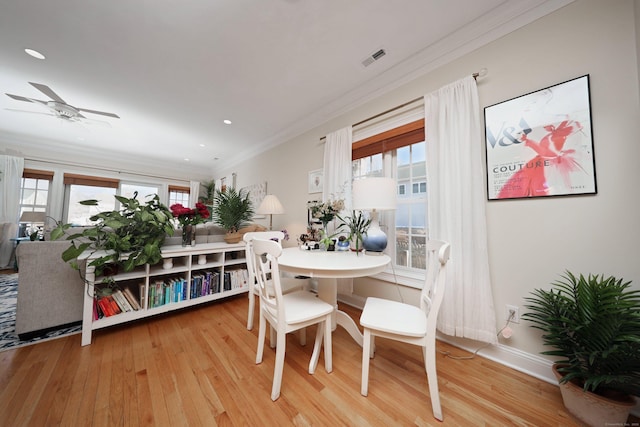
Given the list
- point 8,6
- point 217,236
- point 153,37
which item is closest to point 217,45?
point 153,37

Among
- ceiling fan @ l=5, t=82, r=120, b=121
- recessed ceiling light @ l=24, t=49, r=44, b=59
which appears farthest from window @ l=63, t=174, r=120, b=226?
recessed ceiling light @ l=24, t=49, r=44, b=59

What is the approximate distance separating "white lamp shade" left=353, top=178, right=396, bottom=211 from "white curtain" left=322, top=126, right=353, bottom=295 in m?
0.67

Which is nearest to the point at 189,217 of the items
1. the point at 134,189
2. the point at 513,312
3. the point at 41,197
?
the point at 513,312

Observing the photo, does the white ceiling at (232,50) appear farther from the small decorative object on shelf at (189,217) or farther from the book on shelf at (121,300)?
the book on shelf at (121,300)

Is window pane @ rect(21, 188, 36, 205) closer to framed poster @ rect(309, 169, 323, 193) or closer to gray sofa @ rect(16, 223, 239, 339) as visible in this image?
gray sofa @ rect(16, 223, 239, 339)

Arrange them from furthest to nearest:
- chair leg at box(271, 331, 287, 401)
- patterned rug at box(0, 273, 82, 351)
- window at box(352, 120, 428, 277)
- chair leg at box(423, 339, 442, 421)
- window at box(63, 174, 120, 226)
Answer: window at box(63, 174, 120, 226) → window at box(352, 120, 428, 277) → patterned rug at box(0, 273, 82, 351) → chair leg at box(271, 331, 287, 401) → chair leg at box(423, 339, 442, 421)

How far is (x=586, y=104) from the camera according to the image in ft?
4.05

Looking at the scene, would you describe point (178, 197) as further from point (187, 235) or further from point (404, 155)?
point (404, 155)

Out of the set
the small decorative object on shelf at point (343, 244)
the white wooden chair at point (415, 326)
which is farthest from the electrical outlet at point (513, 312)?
the small decorative object on shelf at point (343, 244)

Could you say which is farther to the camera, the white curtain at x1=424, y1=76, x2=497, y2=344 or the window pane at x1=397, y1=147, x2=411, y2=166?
the window pane at x1=397, y1=147, x2=411, y2=166

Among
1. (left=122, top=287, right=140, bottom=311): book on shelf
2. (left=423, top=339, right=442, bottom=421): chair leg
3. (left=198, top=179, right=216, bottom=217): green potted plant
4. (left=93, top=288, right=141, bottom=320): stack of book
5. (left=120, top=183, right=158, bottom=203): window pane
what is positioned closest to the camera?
(left=423, top=339, right=442, bottom=421): chair leg

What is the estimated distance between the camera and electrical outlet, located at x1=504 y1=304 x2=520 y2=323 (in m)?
1.44

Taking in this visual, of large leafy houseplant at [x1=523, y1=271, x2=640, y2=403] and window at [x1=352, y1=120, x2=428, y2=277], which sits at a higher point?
window at [x1=352, y1=120, x2=428, y2=277]

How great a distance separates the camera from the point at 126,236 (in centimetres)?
187
